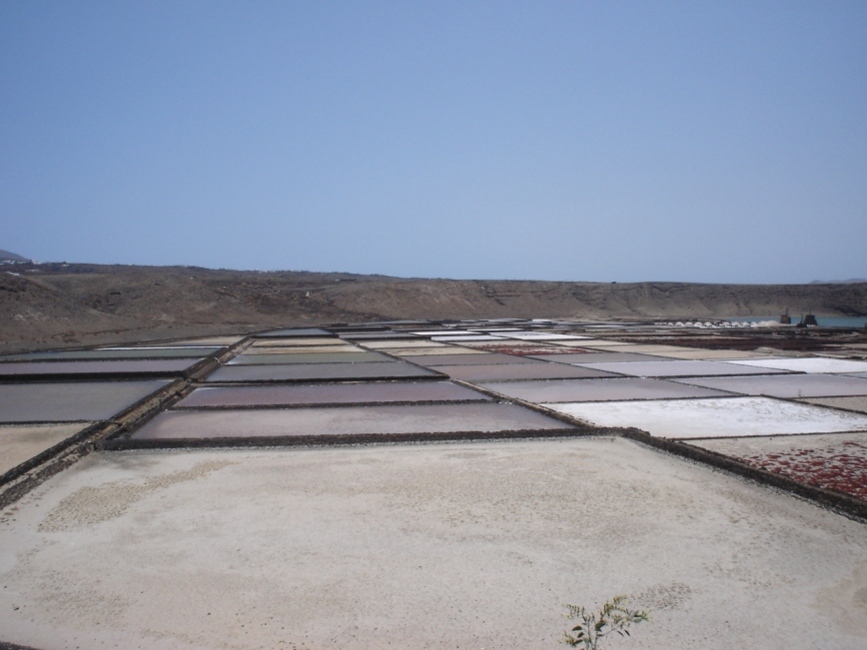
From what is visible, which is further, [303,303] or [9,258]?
[9,258]

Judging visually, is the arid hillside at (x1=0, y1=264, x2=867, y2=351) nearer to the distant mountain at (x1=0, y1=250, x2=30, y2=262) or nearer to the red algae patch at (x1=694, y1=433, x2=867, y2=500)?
the red algae patch at (x1=694, y1=433, x2=867, y2=500)

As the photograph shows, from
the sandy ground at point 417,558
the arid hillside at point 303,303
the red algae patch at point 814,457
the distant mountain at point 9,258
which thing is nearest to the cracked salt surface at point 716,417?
the red algae patch at point 814,457

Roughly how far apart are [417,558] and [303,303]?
38246mm

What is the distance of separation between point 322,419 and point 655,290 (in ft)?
159

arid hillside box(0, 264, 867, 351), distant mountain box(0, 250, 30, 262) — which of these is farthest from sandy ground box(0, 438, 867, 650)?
distant mountain box(0, 250, 30, 262)

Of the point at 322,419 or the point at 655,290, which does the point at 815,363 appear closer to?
the point at 322,419

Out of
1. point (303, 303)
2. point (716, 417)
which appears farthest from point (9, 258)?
point (716, 417)

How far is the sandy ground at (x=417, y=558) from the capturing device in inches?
128

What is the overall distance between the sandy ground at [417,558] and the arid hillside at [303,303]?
18007 mm

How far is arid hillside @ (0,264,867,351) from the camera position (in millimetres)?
25416

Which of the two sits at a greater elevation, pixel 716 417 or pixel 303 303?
pixel 303 303

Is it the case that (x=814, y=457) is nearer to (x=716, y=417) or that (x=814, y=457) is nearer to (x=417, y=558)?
(x=716, y=417)

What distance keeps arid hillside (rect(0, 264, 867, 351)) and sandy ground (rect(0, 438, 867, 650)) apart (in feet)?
59.1

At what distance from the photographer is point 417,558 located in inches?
160
